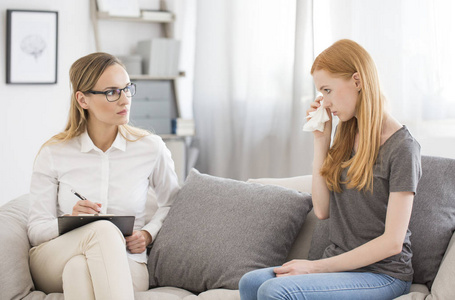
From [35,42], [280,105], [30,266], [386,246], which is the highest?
[35,42]

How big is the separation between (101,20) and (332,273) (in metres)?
3.39

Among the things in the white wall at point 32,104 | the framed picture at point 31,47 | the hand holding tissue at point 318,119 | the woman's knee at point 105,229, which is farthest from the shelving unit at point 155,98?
the hand holding tissue at point 318,119

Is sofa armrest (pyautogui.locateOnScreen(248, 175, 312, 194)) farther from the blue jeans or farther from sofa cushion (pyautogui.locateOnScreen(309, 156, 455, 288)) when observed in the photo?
the blue jeans

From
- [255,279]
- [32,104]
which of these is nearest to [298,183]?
[255,279]

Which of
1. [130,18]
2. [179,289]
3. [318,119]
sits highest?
[130,18]

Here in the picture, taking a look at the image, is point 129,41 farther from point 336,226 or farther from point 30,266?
point 336,226

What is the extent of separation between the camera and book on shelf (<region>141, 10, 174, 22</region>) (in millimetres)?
4531

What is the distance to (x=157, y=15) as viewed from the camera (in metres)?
4.57

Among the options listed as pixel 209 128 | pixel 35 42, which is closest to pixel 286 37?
pixel 209 128

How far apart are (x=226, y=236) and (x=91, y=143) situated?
603mm

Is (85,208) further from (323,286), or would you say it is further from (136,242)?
(323,286)

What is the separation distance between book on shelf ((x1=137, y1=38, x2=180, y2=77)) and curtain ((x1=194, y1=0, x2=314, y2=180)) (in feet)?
0.55

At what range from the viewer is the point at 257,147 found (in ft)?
13.6

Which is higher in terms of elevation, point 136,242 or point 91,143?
point 91,143
